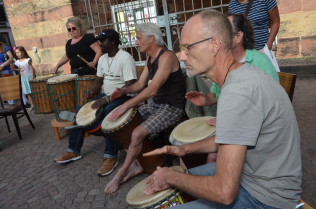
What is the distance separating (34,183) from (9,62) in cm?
520

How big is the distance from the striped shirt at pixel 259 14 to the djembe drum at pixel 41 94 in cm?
330

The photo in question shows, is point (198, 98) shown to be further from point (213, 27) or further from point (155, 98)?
point (213, 27)

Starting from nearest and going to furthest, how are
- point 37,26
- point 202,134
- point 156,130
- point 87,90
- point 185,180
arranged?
point 185,180 → point 202,134 → point 156,130 → point 87,90 → point 37,26

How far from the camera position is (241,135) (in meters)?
1.11

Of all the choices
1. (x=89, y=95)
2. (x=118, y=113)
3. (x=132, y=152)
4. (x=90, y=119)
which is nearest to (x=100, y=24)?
(x=89, y=95)

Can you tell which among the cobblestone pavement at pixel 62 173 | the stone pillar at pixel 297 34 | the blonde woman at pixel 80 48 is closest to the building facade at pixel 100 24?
the stone pillar at pixel 297 34

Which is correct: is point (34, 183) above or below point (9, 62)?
below

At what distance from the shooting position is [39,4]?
734 centimetres

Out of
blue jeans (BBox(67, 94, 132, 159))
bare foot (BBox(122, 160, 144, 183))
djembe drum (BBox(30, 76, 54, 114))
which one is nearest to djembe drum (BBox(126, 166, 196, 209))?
bare foot (BBox(122, 160, 144, 183))

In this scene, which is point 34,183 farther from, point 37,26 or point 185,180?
point 37,26

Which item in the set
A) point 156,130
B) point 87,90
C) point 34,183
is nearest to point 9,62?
point 87,90

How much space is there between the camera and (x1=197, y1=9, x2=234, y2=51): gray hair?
4.46ft

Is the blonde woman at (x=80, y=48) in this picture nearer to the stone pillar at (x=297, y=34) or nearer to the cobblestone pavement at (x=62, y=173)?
the cobblestone pavement at (x=62, y=173)

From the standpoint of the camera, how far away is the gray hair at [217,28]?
1358 mm
